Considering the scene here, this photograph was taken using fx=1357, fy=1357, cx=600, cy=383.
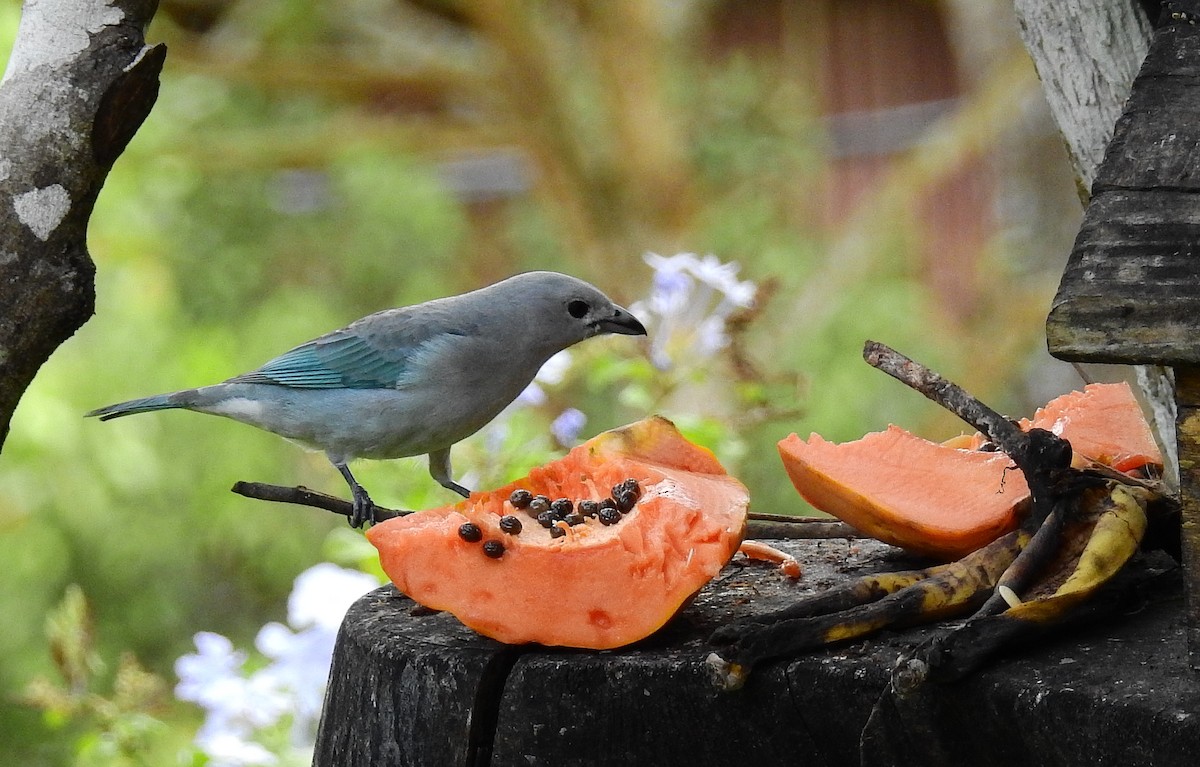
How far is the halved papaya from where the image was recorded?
148 centimetres

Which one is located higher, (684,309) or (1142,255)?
(1142,255)

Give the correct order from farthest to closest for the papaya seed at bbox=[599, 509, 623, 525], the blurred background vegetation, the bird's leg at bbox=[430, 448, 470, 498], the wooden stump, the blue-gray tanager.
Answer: the blurred background vegetation < the bird's leg at bbox=[430, 448, 470, 498] < the blue-gray tanager < the papaya seed at bbox=[599, 509, 623, 525] < the wooden stump

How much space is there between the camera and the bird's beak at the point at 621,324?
2.39 m

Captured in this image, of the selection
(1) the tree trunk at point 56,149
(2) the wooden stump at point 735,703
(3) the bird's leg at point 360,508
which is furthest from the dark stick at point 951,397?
(1) the tree trunk at point 56,149

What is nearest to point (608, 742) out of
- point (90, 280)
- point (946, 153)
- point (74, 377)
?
point (90, 280)

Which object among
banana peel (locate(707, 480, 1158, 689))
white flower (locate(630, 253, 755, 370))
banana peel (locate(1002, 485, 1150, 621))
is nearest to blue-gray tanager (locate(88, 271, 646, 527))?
white flower (locate(630, 253, 755, 370))

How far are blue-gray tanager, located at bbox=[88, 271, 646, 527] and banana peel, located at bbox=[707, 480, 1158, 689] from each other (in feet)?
2.96

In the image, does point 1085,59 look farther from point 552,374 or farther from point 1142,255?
point 552,374

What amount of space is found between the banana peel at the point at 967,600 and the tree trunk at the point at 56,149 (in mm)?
902

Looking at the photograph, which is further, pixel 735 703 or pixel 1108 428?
pixel 1108 428

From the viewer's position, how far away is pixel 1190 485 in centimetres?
121

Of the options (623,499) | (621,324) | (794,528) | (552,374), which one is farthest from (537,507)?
(552,374)

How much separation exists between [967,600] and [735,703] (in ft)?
0.97

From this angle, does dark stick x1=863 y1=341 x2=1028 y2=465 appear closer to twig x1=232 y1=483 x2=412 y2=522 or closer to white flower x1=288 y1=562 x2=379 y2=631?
twig x1=232 y1=483 x2=412 y2=522
